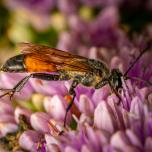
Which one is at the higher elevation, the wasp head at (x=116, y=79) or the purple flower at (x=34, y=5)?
the purple flower at (x=34, y=5)

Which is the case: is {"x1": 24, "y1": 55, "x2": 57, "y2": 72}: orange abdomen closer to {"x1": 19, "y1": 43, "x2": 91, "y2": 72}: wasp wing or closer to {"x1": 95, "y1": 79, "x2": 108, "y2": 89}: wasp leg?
{"x1": 19, "y1": 43, "x2": 91, "y2": 72}: wasp wing

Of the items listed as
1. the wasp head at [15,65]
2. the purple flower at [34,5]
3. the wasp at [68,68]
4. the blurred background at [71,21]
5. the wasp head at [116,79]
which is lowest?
the wasp head at [116,79]

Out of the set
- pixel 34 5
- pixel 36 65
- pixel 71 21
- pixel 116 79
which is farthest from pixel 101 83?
pixel 34 5

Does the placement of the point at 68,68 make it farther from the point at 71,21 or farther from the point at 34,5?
the point at 34,5

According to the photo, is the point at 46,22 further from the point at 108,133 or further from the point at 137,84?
the point at 108,133

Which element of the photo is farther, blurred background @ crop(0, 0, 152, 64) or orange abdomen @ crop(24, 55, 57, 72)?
blurred background @ crop(0, 0, 152, 64)

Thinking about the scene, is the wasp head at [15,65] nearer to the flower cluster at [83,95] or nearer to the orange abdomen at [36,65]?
the orange abdomen at [36,65]

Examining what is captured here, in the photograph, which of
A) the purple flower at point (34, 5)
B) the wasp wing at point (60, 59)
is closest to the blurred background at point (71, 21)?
the purple flower at point (34, 5)

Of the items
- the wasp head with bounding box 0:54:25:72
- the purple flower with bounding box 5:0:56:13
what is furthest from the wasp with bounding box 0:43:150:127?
the purple flower with bounding box 5:0:56:13
